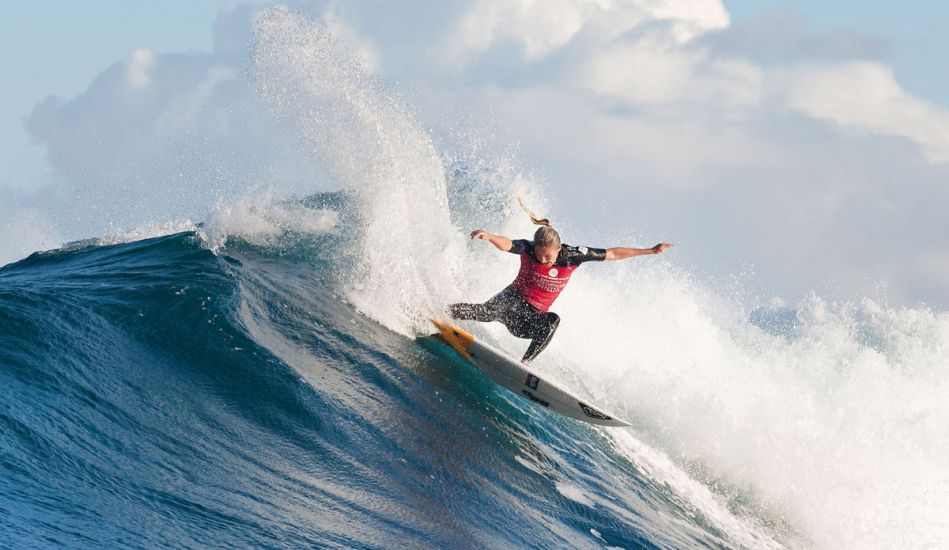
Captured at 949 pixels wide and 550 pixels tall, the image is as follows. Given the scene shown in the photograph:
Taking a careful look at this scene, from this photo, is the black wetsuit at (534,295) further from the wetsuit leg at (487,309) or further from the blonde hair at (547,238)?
the blonde hair at (547,238)

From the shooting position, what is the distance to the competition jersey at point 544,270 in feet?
29.8

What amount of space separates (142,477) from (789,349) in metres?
16.5

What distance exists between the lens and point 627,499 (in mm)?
8336

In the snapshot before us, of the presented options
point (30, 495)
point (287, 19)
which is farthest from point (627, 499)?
point (287, 19)

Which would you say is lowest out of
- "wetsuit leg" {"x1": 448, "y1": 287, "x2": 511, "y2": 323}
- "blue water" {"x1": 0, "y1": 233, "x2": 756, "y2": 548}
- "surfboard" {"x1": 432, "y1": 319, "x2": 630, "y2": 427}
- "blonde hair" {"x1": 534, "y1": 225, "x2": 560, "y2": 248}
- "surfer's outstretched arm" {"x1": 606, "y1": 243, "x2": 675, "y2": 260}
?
"blue water" {"x1": 0, "y1": 233, "x2": 756, "y2": 548}

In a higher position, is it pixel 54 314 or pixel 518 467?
pixel 518 467

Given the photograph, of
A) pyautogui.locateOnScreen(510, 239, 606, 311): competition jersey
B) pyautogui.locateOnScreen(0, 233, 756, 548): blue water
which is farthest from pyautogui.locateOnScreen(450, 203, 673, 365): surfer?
pyautogui.locateOnScreen(0, 233, 756, 548): blue water

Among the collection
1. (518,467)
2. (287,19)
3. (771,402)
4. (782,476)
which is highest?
(287,19)

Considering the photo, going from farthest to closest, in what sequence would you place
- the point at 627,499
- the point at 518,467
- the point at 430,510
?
the point at 627,499 < the point at 518,467 < the point at 430,510

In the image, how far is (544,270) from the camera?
357 inches

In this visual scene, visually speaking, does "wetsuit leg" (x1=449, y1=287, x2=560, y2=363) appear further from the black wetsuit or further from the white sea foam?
the white sea foam

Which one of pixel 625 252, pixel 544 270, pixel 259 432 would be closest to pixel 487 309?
pixel 544 270

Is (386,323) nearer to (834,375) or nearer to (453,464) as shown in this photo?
(453,464)

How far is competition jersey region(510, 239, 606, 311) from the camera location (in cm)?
907
